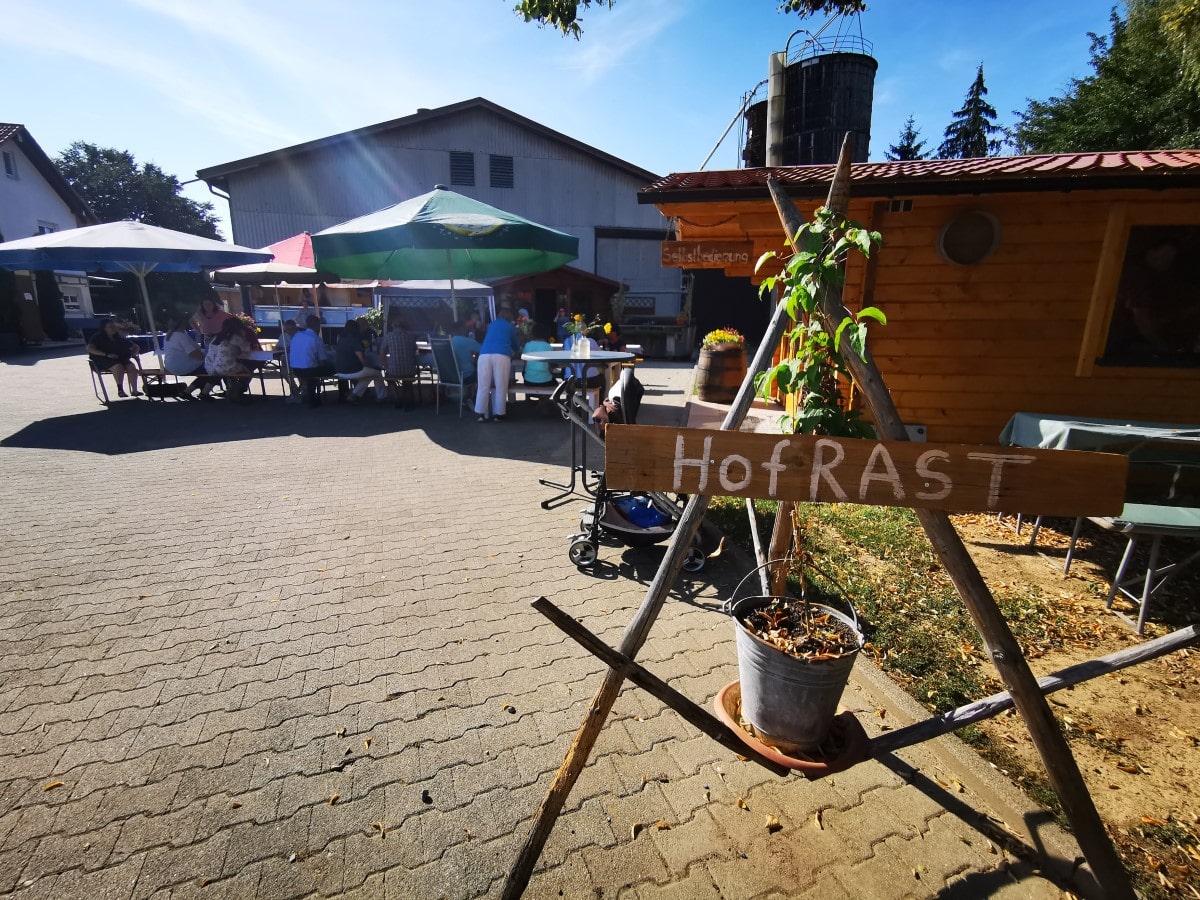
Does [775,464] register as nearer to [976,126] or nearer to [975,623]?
[975,623]

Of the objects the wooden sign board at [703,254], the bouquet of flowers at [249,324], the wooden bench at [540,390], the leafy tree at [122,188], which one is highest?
the leafy tree at [122,188]

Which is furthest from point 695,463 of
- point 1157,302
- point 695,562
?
point 1157,302

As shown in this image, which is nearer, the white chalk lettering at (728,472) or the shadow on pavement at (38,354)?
the white chalk lettering at (728,472)

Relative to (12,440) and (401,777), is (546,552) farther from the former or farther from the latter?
(12,440)

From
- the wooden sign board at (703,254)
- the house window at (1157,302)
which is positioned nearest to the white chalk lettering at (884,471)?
the wooden sign board at (703,254)

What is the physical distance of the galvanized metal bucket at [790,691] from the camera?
1887 mm

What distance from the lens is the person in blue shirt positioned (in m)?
8.53

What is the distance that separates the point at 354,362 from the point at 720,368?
6504 mm

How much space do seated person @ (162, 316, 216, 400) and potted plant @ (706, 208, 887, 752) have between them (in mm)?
11395

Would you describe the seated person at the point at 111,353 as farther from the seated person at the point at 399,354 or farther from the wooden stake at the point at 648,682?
the wooden stake at the point at 648,682

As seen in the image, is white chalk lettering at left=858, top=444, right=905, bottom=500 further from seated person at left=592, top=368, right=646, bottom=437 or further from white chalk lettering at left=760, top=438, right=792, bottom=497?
seated person at left=592, top=368, right=646, bottom=437

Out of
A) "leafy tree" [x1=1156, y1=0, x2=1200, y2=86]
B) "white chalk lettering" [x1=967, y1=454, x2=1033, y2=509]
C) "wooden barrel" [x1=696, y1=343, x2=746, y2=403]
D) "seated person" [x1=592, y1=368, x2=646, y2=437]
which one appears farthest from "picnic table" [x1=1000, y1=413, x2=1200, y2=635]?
"leafy tree" [x1=1156, y1=0, x2=1200, y2=86]

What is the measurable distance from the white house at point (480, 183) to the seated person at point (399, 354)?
10.7 meters

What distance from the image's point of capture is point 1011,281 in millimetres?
5395
